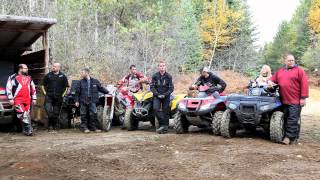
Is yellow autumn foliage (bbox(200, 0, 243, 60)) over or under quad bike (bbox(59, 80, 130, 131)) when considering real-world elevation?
over

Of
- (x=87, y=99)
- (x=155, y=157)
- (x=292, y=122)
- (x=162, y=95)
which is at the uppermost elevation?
(x=162, y=95)

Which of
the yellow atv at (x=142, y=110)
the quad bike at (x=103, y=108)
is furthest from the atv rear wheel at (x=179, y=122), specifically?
the quad bike at (x=103, y=108)

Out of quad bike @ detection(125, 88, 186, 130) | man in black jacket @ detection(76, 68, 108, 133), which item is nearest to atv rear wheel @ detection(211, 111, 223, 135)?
quad bike @ detection(125, 88, 186, 130)

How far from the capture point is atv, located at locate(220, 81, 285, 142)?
8508 millimetres

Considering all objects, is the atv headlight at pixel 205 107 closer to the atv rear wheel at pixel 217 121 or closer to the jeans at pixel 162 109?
the atv rear wheel at pixel 217 121

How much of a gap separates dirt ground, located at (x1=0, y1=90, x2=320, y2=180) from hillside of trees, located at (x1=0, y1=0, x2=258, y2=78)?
47.4 feet

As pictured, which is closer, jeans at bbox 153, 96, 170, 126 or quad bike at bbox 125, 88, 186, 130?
jeans at bbox 153, 96, 170, 126

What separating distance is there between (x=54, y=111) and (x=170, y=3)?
19.5 metres

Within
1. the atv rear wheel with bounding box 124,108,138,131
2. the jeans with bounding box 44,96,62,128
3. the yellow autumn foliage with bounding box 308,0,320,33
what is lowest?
the atv rear wheel with bounding box 124,108,138,131

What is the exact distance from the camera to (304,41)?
5075 cm

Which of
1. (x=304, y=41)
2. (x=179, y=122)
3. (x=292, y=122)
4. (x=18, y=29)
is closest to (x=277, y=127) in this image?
(x=292, y=122)

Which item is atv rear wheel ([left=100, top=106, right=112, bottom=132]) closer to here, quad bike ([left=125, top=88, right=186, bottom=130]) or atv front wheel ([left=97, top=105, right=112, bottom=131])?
atv front wheel ([left=97, top=105, right=112, bottom=131])

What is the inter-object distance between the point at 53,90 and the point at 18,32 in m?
2.51

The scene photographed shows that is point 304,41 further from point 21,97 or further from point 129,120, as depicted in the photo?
point 21,97
